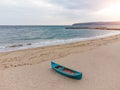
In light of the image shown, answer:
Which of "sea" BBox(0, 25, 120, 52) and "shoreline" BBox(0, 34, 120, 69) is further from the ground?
"sea" BBox(0, 25, 120, 52)

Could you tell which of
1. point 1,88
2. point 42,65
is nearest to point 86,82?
point 42,65

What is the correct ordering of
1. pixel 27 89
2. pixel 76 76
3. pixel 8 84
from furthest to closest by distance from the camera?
1. pixel 76 76
2. pixel 8 84
3. pixel 27 89

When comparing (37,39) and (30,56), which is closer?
(30,56)

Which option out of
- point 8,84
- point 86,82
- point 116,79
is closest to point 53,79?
point 86,82

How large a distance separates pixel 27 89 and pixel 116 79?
162 inches

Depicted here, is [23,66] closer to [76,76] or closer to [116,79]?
[76,76]

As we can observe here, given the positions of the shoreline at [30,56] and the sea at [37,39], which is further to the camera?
the sea at [37,39]

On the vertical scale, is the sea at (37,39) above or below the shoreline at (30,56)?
above

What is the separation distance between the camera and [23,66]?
714 cm

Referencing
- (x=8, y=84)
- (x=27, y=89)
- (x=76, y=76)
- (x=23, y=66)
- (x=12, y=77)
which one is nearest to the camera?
(x=27, y=89)

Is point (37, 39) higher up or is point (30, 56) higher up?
point (37, 39)

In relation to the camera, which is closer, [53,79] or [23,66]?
[53,79]

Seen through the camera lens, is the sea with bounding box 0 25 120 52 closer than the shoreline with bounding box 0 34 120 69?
No

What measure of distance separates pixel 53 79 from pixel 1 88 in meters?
2.29
